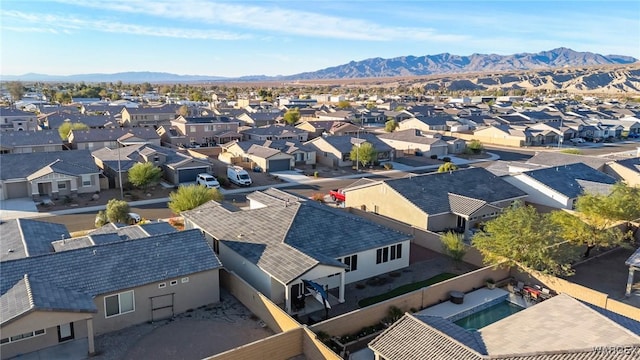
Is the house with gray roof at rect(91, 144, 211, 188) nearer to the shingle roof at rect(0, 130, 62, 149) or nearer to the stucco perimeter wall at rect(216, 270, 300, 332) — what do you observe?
the shingle roof at rect(0, 130, 62, 149)

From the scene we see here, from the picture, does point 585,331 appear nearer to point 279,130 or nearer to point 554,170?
point 554,170

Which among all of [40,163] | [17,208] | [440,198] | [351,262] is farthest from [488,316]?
[40,163]

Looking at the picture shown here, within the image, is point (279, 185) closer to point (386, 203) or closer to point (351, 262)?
point (386, 203)

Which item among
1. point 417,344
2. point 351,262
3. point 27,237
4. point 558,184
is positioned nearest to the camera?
point 417,344

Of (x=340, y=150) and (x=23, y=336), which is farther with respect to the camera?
(x=340, y=150)

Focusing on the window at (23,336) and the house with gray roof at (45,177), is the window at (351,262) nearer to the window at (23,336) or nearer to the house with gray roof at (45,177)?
the window at (23,336)

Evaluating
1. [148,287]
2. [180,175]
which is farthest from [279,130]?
[148,287]

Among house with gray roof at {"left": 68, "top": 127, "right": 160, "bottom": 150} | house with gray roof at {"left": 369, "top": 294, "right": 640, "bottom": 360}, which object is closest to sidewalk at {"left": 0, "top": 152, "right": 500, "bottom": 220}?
house with gray roof at {"left": 68, "top": 127, "right": 160, "bottom": 150}
